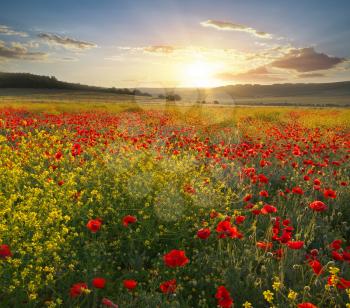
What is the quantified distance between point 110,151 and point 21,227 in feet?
11.4

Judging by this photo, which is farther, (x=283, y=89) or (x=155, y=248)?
(x=283, y=89)

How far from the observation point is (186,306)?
3320 mm

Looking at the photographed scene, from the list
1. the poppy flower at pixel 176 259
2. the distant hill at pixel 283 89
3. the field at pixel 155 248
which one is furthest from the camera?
the distant hill at pixel 283 89

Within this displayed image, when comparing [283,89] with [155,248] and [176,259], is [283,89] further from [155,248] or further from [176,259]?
[176,259]

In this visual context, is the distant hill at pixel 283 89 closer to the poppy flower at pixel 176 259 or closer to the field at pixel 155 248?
the field at pixel 155 248

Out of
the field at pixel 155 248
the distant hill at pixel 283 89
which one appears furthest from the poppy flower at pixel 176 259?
the distant hill at pixel 283 89

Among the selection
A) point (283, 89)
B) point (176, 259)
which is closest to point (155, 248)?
point (176, 259)

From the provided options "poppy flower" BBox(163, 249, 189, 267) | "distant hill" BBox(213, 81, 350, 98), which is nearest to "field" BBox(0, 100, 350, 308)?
"poppy flower" BBox(163, 249, 189, 267)

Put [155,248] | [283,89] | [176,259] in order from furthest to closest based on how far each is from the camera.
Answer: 1. [283,89]
2. [155,248]
3. [176,259]

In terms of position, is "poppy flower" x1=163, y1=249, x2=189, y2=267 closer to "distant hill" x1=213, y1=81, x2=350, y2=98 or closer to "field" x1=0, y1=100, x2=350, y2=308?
"field" x1=0, y1=100, x2=350, y2=308

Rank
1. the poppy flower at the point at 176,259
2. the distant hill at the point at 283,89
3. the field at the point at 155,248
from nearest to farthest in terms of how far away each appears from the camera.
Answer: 1. the poppy flower at the point at 176,259
2. the field at the point at 155,248
3. the distant hill at the point at 283,89

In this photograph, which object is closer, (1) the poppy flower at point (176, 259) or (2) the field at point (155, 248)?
(1) the poppy flower at point (176, 259)

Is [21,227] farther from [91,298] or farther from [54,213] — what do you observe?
[91,298]

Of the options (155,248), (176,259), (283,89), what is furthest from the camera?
(283,89)
